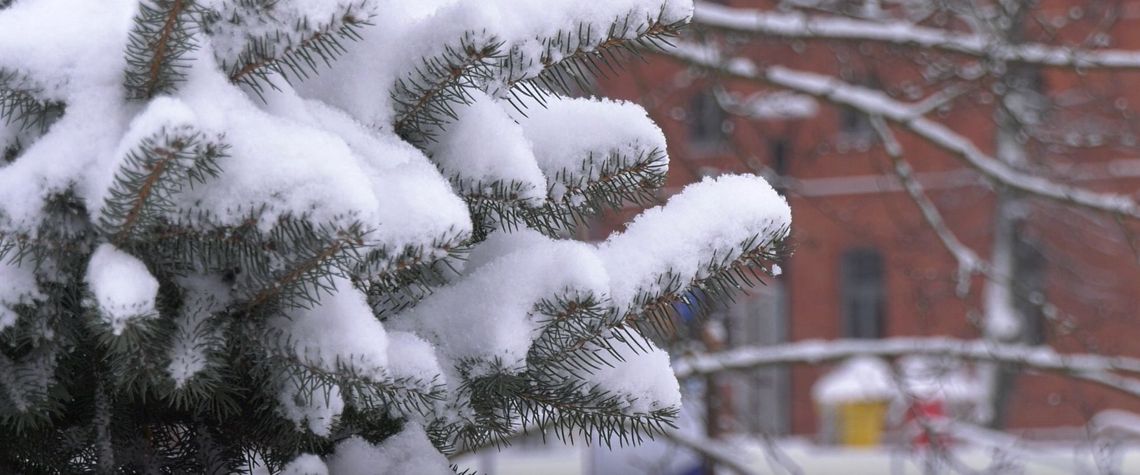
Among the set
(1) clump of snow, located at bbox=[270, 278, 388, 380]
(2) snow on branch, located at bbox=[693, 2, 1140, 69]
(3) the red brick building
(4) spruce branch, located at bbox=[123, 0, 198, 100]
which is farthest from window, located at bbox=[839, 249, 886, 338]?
(4) spruce branch, located at bbox=[123, 0, 198, 100]

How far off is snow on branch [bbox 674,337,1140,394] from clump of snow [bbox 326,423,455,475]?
280 centimetres

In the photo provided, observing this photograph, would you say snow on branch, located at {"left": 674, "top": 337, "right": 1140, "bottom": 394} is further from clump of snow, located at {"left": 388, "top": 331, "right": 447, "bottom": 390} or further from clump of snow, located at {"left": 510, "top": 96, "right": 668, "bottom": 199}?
clump of snow, located at {"left": 388, "top": 331, "right": 447, "bottom": 390}

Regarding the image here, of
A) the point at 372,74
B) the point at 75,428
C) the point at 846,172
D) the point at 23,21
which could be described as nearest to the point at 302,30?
the point at 372,74

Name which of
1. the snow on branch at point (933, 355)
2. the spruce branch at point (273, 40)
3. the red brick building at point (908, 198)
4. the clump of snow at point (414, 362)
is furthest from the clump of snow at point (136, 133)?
the red brick building at point (908, 198)

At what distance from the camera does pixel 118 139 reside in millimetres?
1238

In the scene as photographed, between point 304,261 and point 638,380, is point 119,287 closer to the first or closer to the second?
point 304,261

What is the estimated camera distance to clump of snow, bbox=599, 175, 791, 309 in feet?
→ 4.69

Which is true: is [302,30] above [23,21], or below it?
above

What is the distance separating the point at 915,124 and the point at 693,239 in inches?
140

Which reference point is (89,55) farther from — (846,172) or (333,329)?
(846,172)

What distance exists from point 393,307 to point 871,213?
1849 cm

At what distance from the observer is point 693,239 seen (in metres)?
1.44

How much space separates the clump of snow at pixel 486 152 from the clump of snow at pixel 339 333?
0.63ft

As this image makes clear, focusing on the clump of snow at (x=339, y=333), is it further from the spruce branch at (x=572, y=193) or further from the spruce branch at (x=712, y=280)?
the spruce branch at (x=712, y=280)
